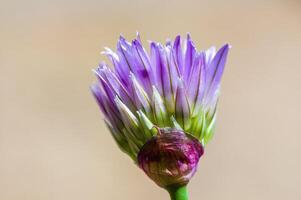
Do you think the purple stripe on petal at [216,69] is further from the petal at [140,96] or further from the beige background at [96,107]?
the beige background at [96,107]

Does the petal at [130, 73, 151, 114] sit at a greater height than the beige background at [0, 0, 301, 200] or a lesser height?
lesser

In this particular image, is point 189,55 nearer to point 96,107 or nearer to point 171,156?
point 171,156

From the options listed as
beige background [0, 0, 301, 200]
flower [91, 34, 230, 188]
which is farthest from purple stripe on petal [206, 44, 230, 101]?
beige background [0, 0, 301, 200]

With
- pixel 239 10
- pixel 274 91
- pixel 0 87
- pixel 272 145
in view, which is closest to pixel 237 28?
pixel 239 10

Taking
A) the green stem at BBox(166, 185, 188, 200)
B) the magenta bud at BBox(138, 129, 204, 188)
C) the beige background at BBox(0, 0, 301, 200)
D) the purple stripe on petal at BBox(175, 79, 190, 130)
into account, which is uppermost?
the beige background at BBox(0, 0, 301, 200)

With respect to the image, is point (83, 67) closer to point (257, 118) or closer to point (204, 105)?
point (257, 118)

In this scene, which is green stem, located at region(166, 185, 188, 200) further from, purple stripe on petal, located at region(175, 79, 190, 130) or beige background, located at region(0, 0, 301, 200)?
beige background, located at region(0, 0, 301, 200)

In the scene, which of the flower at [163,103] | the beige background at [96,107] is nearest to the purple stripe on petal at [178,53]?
the flower at [163,103]

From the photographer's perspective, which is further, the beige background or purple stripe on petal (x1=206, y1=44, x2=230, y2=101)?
the beige background
